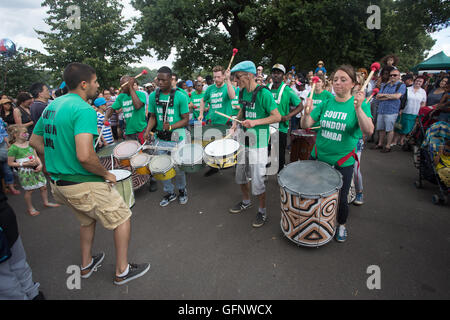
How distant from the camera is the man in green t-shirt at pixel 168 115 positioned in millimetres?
4176

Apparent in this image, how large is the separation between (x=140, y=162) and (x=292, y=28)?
14032mm

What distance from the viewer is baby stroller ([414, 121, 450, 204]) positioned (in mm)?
4016

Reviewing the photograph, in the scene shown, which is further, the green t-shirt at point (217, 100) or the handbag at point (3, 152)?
the green t-shirt at point (217, 100)

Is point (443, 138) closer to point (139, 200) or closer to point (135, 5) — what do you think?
point (139, 200)

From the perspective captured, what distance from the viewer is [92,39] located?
20219 mm

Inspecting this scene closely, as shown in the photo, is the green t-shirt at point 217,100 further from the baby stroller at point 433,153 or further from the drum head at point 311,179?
the baby stroller at point 433,153

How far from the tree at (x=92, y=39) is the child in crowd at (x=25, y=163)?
57.5 feet

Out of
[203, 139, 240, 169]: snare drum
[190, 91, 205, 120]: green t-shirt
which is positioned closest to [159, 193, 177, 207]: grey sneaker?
[203, 139, 240, 169]: snare drum

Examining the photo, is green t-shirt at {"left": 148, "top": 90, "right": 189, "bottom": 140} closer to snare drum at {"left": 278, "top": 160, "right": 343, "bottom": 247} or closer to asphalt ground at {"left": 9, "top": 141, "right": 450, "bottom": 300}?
asphalt ground at {"left": 9, "top": 141, "right": 450, "bottom": 300}

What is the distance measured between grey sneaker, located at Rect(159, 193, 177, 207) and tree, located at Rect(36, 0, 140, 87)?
18.9m

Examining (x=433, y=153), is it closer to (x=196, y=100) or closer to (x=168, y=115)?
(x=168, y=115)

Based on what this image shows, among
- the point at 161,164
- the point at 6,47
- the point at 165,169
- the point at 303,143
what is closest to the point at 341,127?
the point at 303,143

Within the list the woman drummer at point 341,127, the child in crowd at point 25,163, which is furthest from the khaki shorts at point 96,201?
the child in crowd at point 25,163
